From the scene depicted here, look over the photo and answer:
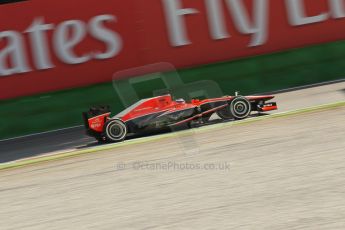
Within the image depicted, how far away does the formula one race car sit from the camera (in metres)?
10.8

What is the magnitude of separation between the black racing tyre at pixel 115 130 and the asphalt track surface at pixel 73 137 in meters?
0.67

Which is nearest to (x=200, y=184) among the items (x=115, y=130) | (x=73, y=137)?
(x=115, y=130)

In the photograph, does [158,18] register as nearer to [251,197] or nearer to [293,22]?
[293,22]

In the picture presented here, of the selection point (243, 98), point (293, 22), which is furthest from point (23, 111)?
point (293, 22)

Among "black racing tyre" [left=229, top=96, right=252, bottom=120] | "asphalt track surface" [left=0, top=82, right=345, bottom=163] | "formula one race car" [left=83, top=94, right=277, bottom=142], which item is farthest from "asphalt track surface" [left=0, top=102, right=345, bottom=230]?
"asphalt track surface" [left=0, top=82, right=345, bottom=163]

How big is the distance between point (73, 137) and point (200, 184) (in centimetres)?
618

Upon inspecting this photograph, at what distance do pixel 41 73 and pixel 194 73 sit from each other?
350cm

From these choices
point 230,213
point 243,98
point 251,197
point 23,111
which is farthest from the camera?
point 23,111

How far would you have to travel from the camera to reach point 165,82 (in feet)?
49.2

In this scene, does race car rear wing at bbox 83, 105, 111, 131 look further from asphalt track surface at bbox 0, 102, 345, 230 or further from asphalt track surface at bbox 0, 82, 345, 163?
asphalt track surface at bbox 0, 102, 345, 230

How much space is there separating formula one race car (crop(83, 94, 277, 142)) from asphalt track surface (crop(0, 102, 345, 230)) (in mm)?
560

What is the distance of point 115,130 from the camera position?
35.7ft

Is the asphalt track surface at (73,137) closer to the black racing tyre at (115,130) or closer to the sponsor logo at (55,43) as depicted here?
the black racing tyre at (115,130)

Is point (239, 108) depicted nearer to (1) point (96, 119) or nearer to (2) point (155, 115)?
→ (2) point (155, 115)
